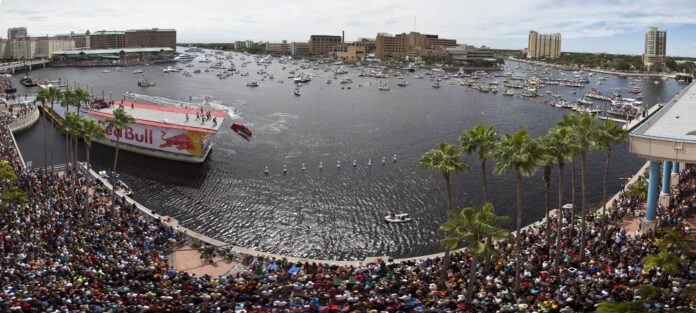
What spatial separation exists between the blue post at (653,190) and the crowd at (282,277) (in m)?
2.24

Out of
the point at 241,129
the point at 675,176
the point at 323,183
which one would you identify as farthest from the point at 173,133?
the point at 675,176

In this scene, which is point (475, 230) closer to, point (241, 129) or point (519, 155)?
point (519, 155)

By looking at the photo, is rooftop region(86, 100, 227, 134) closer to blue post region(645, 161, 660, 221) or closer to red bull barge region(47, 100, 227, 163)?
red bull barge region(47, 100, 227, 163)

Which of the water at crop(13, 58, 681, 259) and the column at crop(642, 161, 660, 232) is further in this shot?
the water at crop(13, 58, 681, 259)

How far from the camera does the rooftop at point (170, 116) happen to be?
7375 centimetres

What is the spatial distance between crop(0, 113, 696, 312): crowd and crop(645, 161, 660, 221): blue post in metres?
2.24

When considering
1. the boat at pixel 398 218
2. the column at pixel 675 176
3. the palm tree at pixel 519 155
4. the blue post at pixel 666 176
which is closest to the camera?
the palm tree at pixel 519 155

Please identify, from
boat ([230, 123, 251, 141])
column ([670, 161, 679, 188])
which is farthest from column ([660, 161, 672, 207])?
boat ([230, 123, 251, 141])

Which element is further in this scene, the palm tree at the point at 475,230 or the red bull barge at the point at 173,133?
the red bull barge at the point at 173,133

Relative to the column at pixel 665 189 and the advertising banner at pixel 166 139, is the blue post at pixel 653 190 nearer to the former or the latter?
the column at pixel 665 189

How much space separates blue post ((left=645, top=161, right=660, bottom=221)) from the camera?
131ft

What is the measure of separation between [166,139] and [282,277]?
45908 millimetres

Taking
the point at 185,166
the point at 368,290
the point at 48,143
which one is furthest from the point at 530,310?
the point at 48,143

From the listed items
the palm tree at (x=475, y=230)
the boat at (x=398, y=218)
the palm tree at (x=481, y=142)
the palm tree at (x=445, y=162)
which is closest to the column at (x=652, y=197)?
the palm tree at (x=481, y=142)
